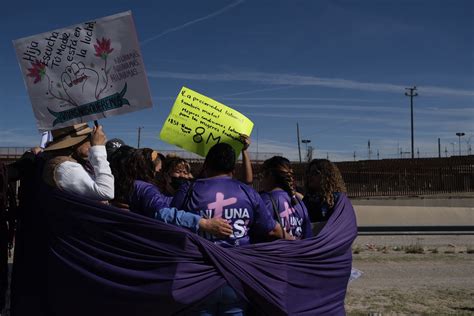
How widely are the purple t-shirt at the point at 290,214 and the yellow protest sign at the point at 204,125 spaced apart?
2.36 feet

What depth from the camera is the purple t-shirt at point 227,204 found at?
354 centimetres

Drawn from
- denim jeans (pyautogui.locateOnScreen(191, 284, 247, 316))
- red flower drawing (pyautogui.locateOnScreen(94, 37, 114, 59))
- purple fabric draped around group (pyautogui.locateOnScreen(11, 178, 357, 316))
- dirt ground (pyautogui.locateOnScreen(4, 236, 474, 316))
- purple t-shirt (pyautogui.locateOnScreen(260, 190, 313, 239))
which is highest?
red flower drawing (pyautogui.locateOnScreen(94, 37, 114, 59))

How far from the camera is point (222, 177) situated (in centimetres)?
364

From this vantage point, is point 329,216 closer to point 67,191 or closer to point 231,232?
point 231,232

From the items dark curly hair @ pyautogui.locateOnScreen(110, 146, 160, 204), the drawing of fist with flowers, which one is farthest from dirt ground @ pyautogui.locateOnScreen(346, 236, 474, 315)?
the drawing of fist with flowers

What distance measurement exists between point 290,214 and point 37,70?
2.22 meters

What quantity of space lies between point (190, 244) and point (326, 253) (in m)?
1.23

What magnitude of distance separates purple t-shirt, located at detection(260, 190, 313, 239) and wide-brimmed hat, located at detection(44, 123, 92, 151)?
1.47 meters

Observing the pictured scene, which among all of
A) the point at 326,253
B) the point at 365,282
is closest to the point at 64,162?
the point at 326,253

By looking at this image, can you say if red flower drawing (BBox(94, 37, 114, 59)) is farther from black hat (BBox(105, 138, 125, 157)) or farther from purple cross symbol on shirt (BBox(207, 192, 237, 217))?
black hat (BBox(105, 138, 125, 157))

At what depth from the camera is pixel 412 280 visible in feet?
29.2

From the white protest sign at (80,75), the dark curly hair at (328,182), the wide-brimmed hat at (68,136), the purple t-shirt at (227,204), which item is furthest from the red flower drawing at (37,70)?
the dark curly hair at (328,182)

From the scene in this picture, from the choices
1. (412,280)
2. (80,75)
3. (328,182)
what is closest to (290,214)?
(328,182)

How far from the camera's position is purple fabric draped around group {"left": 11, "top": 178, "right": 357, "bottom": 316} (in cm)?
349
